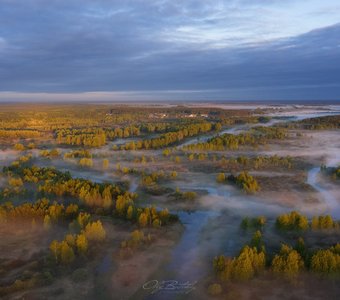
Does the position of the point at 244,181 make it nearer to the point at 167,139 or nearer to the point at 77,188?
the point at 77,188

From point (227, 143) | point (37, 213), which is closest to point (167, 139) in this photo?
point (227, 143)

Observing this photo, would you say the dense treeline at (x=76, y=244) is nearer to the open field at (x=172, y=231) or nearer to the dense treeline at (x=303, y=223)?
the open field at (x=172, y=231)

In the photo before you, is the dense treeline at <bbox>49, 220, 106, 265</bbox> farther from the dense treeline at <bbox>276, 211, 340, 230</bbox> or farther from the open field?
the dense treeline at <bbox>276, 211, 340, 230</bbox>

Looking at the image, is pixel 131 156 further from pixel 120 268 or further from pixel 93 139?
pixel 120 268

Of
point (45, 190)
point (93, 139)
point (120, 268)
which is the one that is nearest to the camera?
point (120, 268)

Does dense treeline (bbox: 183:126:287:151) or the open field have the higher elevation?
dense treeline (bbox: 183:126:287:151)

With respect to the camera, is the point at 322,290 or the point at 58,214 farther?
the point at 58,214

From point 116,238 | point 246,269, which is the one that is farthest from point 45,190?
point 246,269
